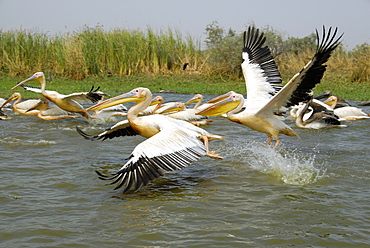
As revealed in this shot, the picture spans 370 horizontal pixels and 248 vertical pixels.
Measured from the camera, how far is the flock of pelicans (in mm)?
3807

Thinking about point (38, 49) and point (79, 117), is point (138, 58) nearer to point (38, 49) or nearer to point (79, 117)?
point (38, 49)

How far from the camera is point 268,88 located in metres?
6.26

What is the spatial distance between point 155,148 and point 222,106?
2.00 metres

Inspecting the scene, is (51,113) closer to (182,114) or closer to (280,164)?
(182,114)

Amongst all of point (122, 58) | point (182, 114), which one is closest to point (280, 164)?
point (182, 114)

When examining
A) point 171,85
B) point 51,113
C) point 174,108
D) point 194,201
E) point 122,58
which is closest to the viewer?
point 194,201

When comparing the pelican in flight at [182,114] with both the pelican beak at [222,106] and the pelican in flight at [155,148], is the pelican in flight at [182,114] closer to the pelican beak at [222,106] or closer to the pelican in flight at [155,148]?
the pelican beak at [222,106]

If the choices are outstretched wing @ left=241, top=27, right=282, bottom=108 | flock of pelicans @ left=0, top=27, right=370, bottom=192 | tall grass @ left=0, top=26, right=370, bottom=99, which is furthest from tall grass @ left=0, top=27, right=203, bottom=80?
outstretched wing @ left=241, top=27, right=282, bottom=108

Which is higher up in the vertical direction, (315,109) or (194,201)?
(315,109)

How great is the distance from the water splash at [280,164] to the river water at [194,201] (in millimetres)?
13

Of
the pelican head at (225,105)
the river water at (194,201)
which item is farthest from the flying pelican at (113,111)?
the pelican head at (225,105)

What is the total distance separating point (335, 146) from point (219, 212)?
3255mm

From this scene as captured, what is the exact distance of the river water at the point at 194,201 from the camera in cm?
305

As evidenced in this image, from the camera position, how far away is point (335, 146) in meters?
6.24
